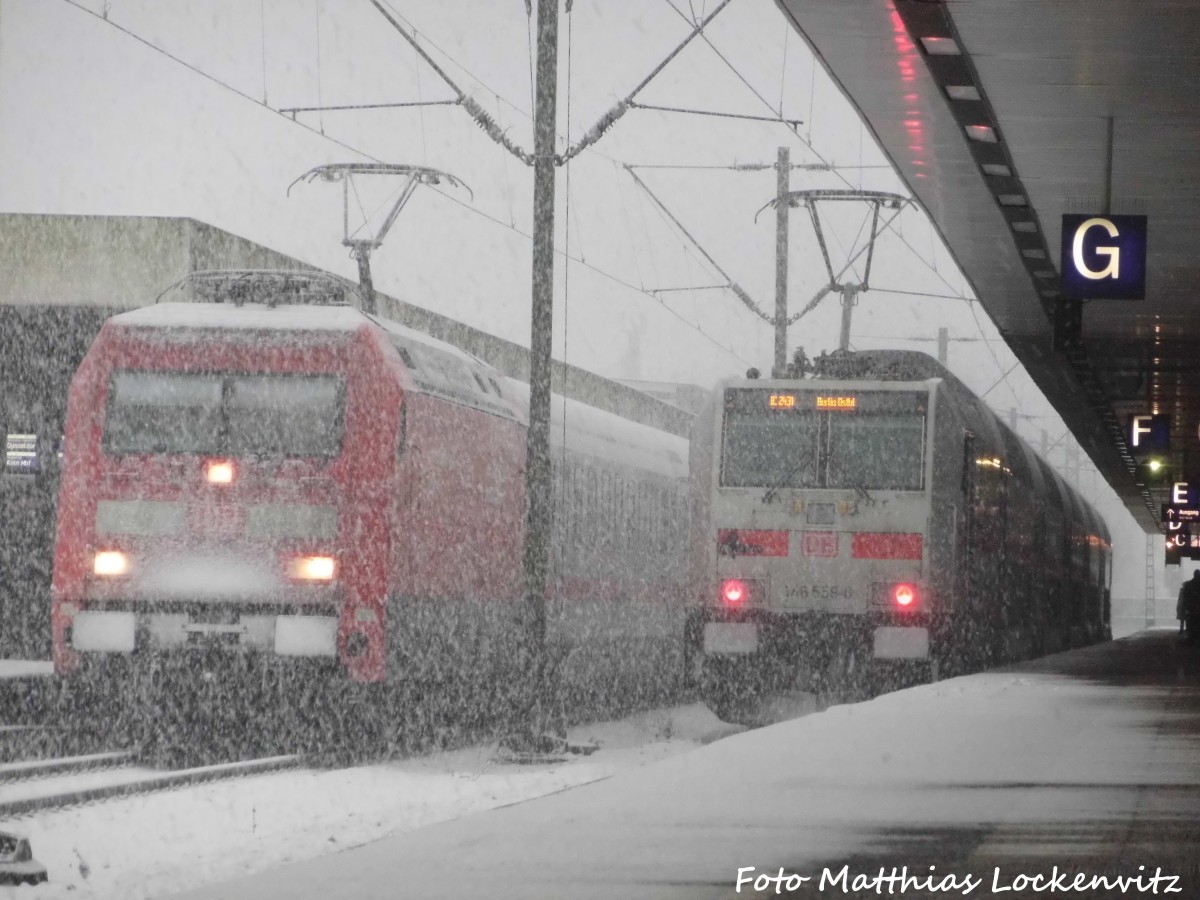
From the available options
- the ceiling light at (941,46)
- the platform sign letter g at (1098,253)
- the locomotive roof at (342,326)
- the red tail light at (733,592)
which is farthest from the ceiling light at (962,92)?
the red tail light at (733,592)

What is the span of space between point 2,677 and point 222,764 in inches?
167

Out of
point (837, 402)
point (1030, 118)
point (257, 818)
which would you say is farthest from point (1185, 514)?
point (257, 818)

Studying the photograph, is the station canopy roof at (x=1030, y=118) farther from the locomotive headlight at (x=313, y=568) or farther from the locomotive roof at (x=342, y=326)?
the locomotive headlight at (x=313, y=568)

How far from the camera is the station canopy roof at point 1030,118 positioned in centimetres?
1361

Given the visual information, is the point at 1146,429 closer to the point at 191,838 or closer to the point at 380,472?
the point at 380,472

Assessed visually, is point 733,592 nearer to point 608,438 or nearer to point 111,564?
point 608,438

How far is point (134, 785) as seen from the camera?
40.6 ft

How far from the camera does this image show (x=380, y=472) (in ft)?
49.4

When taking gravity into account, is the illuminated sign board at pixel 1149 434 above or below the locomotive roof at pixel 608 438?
above

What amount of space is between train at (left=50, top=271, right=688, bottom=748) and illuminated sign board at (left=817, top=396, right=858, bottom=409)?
4.22m

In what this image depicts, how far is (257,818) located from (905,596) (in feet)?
29.5

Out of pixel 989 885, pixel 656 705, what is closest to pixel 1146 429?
pixel 656 705

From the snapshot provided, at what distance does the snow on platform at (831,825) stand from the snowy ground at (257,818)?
50.3 inches

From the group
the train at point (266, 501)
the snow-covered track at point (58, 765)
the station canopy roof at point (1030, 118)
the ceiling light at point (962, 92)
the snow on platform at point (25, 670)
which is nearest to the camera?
the snow-covered track at point (58, 765)
